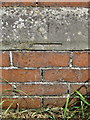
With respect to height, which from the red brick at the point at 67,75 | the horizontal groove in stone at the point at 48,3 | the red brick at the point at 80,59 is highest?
the horizontal groove in stone at the point at 48,3

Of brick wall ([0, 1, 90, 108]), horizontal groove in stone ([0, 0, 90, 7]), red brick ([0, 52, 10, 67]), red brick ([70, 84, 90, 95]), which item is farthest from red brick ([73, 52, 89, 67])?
red brick ([0, 52, 10, 67])

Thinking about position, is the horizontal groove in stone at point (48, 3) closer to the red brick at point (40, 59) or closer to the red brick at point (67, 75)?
the red brick at point (40, 59)

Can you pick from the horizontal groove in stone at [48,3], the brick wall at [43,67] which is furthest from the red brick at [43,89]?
the horizontal groove in stone at [48,3]

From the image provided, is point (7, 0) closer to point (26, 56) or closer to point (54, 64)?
point (26, 56)

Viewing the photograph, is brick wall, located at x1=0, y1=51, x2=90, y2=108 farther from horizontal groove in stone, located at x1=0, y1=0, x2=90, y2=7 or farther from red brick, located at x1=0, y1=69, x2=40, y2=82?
horizontal groove in stone, located at x1=0, y1=0, x2=90, y2=7

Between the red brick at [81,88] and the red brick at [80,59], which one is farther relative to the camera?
the red brick at [81,88]

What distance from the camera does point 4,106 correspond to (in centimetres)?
129

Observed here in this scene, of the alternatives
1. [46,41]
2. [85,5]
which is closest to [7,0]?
[46,41]

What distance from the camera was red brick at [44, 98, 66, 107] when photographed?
1255mm

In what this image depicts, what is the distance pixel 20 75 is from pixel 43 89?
6.4 inches

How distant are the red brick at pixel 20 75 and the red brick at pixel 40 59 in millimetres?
45

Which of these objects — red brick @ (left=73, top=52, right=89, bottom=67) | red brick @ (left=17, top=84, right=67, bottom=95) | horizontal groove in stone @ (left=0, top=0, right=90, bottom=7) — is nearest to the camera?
horizontal groove in stone @ (left=0, top=0, right=90, bottom=7)

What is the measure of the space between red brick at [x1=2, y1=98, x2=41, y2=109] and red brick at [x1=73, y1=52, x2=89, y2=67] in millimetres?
333

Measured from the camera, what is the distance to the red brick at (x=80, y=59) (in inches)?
43.5
